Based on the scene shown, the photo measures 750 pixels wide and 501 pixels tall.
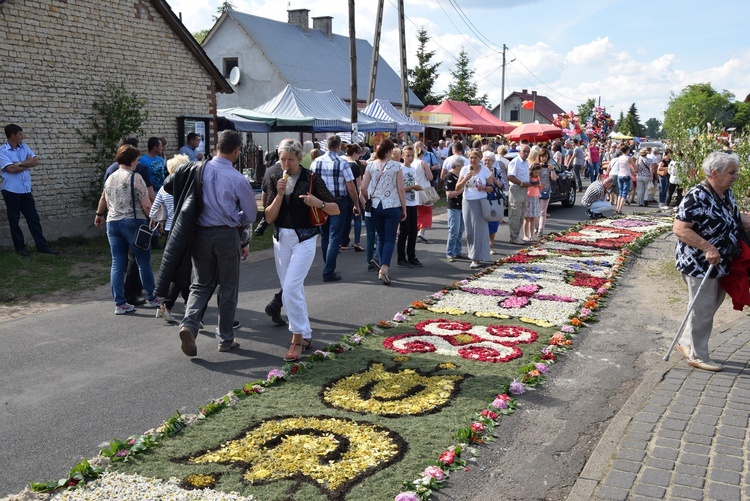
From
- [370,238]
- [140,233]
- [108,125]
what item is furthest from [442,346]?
[108,125]

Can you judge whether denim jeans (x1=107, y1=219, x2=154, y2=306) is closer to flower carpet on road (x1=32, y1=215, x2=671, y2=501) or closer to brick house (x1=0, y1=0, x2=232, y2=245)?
flower carpet on road (x1=32, y1=215, x2=671, y2=501)

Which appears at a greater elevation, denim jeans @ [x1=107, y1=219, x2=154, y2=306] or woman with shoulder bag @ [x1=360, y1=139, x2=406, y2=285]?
woman with shoulder bag @ [x1=360, y1=139, x2=406, y2=285]

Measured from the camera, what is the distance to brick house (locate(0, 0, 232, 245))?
14023mm

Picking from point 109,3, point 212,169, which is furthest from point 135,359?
point 109,3

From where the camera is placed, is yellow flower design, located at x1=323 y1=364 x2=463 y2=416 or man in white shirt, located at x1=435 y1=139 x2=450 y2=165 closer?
yellow flower design, located at x1=323 y1=364 x2=463 y2=416

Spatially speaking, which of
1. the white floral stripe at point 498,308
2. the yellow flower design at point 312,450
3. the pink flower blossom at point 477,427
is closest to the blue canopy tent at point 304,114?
the white floral stripe at point 498,308

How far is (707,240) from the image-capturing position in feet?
20.0

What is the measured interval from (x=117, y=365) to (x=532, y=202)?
9.46 meters

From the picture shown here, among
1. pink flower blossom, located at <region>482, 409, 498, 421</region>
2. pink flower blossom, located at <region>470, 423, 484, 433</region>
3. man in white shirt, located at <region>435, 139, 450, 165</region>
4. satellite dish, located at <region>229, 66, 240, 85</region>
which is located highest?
satellite dish, located at <region>229, 66, 240, 85</region>

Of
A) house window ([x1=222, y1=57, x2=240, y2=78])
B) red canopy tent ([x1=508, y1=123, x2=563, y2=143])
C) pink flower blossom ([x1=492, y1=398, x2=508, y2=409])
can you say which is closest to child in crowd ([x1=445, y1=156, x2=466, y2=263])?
pink flower blossom ([x1=492, y1=398, x2=508, y2=409])

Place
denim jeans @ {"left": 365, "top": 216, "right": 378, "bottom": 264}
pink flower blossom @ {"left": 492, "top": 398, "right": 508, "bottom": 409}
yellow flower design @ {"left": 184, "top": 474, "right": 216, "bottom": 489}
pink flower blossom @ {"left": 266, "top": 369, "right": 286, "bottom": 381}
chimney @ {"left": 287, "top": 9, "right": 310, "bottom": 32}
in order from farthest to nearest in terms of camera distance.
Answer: chimney @ {"left": 287, "top": 9, "right": 310, "bottom": 32} → denim jeans @ {"left": 365, "top": 216, "right": 378, "bottom": 264} → pink flower blossom @ {"left": 266, "top": 369, "right": 286, "bottom": 381} → pink flower blossom @ {"left": 492, "top": 398, "right": 508, "bottom": 409} → yellow flower design @ {"left": 184, "top": 474, "right": 216, "bottom": 489}

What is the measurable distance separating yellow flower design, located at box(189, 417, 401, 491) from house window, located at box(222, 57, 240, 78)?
1517 inches

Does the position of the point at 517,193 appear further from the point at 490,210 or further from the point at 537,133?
the point at 537,133

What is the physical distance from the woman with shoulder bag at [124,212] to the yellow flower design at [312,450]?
3.88m
